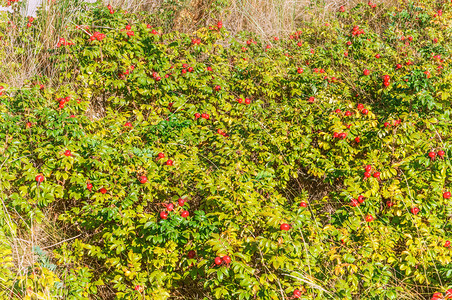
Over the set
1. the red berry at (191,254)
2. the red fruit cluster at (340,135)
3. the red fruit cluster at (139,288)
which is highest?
the red fruit cluster at (340,135)

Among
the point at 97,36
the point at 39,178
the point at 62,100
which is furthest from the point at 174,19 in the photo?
the point at 39,178

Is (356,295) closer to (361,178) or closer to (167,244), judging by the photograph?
(361,178)

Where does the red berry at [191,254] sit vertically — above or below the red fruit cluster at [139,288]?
above

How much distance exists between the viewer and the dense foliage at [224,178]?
7.16 feet

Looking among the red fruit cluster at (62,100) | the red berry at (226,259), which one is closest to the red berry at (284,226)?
the red berry at (226,259)

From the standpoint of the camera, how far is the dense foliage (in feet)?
7.16

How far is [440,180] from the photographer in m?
2.43

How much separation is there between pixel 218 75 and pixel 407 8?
394 centimetres

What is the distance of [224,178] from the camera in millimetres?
2350

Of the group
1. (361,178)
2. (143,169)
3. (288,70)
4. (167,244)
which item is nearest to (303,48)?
(288,70)

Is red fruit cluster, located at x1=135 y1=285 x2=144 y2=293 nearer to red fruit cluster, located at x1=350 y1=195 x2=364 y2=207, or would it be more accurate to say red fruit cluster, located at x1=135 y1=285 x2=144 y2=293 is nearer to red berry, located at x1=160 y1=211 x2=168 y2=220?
red berry, located at x1=160 y1=211 x2=168 y2=220

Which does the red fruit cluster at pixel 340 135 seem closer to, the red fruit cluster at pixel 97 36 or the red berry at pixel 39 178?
the red berry at pixel 39 178

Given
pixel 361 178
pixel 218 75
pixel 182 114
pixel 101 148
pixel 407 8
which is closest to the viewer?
pixel 101 148

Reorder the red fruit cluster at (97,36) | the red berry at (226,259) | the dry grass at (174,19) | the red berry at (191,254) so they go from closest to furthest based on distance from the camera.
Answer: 1. the red berry at (226,259)
2. the red berry at (191,254)
3. the red fruit cluster at (97,36)
4. the dry grass at (174,19)
